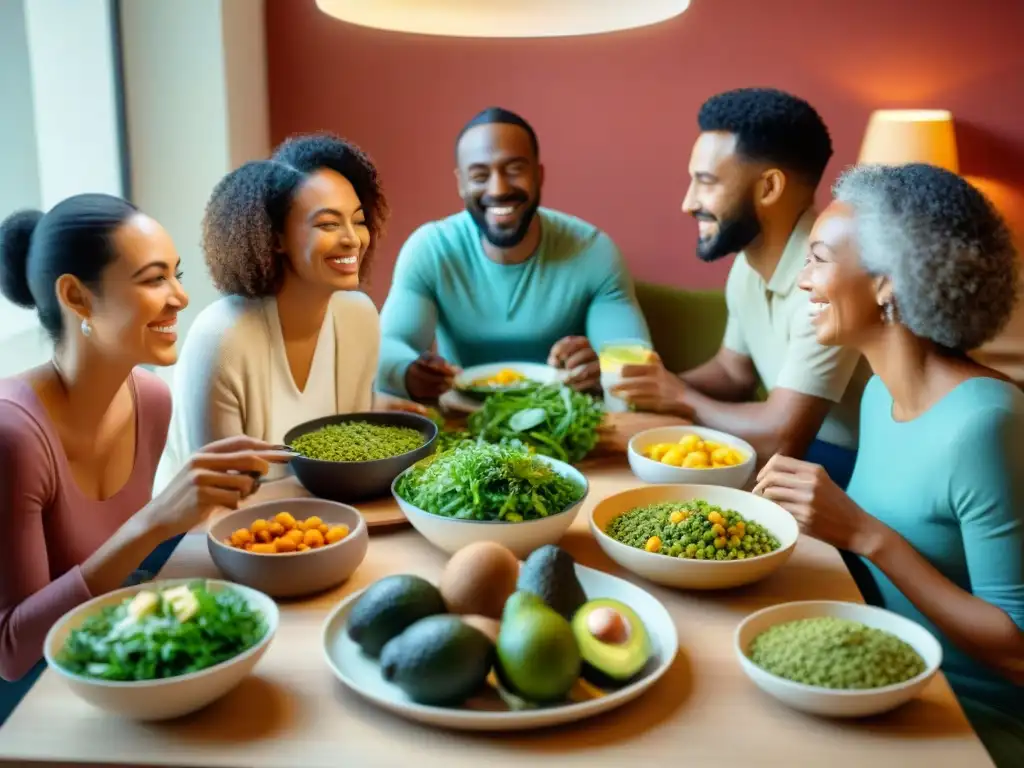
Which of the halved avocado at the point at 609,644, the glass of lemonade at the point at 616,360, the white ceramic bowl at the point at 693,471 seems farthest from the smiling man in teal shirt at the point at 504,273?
the halved avocado at the point at 609,644

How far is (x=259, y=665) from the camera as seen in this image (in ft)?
4.13

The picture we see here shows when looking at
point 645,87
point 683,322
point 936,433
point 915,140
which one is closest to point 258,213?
point 936,433

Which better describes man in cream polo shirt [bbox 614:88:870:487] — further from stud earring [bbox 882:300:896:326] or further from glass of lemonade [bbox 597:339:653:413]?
stud earring [bbox 882:300:896:326]

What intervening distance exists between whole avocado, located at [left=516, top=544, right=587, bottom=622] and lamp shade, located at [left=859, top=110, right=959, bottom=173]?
251cm

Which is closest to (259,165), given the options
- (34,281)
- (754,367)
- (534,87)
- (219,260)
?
(219,260)

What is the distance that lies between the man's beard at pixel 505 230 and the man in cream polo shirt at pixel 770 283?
48cm

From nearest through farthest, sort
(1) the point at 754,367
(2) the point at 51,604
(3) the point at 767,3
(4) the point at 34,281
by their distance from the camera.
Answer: (2) the point at 51,604, (4) the point at 34,281, (1) the point at 754,367, (3) the point at 767,3

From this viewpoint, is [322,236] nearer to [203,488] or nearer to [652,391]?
[203,488]

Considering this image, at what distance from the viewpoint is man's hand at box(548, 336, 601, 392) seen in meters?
2.39

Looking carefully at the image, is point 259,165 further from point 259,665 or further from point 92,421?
point 259,665

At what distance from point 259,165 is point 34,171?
61.3 inches

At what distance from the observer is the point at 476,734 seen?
1135 millimetres

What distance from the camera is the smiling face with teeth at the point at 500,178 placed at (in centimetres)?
277

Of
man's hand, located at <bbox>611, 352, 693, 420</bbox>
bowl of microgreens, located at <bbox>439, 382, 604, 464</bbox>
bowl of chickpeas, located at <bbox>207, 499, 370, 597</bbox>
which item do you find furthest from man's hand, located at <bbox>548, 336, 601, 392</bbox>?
bowl of chickpeas, located at <bbox>207, 499, 370, 597</bbox>
